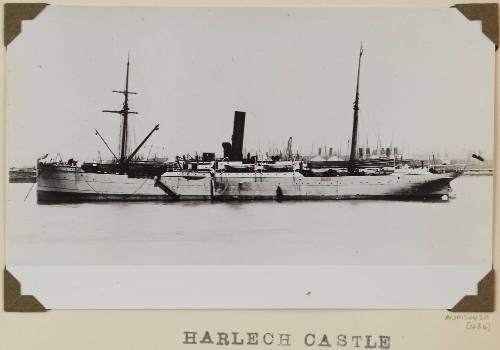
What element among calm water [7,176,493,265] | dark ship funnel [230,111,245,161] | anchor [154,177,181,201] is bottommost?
calm water [7,176,493,265]

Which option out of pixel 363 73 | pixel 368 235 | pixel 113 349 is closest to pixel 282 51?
pixel 363 73

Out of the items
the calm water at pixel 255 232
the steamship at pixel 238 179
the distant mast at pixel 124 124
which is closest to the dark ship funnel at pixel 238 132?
the steamship at pixel 238 179

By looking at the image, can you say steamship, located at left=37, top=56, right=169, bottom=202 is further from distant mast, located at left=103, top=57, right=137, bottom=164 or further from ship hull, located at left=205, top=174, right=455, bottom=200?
ship hull, located at left=205, top=174, right=455, bottom=200

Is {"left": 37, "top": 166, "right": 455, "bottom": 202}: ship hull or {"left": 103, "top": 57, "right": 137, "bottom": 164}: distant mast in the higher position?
{"left": 103, "top": 57, "right": 137, "bottom": 164}: distant mast

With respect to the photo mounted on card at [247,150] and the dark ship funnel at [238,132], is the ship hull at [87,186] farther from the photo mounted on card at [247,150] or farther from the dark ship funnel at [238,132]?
the dark ship funnel at [238,132]

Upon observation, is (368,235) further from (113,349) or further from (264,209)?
A: (113,349)

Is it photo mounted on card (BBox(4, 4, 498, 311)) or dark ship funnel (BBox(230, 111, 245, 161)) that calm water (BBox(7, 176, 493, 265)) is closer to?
photo mounted on card (BBox(4, 4, 498, 311))

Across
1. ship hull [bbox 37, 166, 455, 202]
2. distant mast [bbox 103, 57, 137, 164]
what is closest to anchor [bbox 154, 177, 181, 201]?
ship hull [bbox 37, 166, 455, 202]

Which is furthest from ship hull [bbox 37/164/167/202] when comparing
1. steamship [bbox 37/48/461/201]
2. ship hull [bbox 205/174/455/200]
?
ship hull [bbox 205/174/455/200]
